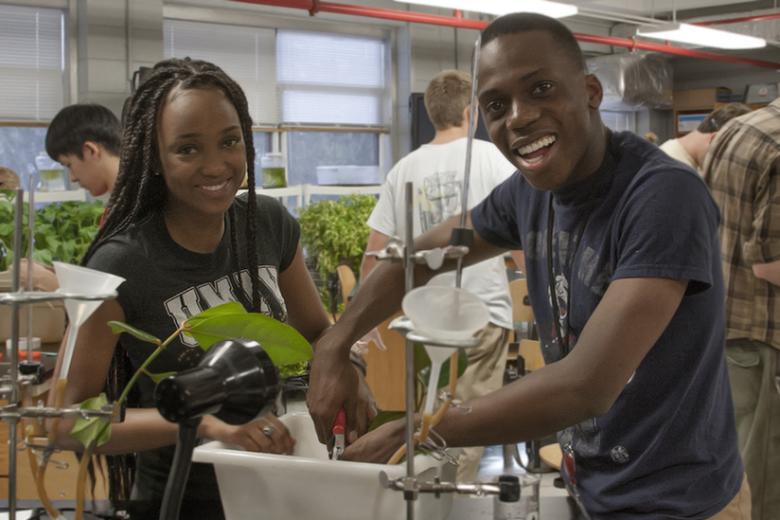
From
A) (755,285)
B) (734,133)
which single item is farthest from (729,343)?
(734,133)

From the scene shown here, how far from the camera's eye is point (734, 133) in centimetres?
231

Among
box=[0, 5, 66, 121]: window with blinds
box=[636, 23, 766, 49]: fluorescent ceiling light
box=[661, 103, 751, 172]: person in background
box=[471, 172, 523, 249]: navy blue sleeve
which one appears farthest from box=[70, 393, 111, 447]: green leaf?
box=[0, 5, 66, 121]: window with blinds

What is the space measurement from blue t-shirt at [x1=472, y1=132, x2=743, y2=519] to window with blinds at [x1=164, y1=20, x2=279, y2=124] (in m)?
6.25

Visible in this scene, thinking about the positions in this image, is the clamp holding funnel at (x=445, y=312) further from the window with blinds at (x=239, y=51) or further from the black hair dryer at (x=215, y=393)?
the window with blinds at (x=239, y=51)

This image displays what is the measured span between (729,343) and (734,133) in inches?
21.9

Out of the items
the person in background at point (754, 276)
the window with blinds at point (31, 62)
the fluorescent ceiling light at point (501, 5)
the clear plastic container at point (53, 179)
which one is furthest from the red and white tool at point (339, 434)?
the window with blinds at point (31, 62)

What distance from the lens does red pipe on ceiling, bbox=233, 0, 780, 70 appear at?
20.7 ft

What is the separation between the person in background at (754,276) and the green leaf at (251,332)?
167 cm

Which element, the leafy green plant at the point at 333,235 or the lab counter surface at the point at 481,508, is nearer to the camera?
the lab counter surface at the point at 481,508

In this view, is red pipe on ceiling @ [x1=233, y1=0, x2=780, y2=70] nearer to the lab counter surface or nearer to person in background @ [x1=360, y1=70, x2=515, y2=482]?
person in background @ [x1=360, y1=70, x2=515, y2=482]

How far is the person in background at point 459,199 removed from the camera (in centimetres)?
316

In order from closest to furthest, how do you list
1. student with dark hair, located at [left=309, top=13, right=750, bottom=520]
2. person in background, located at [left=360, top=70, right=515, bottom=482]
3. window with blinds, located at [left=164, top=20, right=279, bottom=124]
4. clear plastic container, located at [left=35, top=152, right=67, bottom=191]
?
student with dark hair, located at [left=309, top=13, right=750, bottom=520] < person in background, located at [left=360, top=70, right=515, bottom=482] < clear plastic container, located at [left=35, top=152, right=67, bottom=191] < window with blinds, located at [left=164, top=20, right=279, bottom=124]

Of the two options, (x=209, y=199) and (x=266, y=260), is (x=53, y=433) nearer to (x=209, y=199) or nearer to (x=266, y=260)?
(x=209, y=199)

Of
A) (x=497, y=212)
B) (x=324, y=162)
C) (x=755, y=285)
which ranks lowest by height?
(x=755, y=285)
